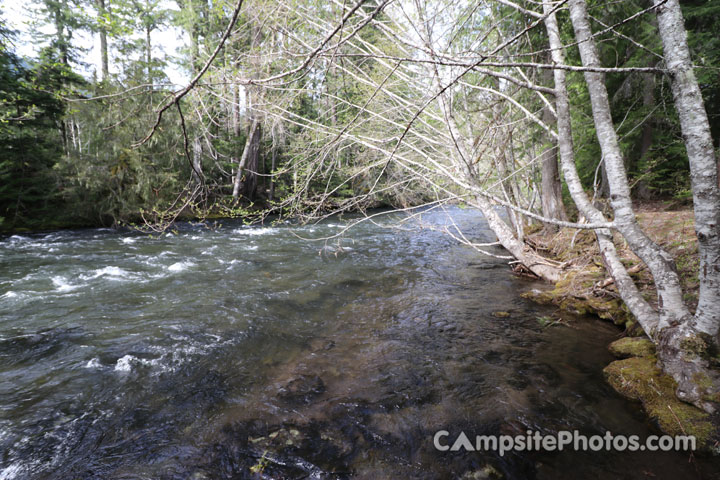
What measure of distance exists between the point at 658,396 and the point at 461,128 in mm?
7928

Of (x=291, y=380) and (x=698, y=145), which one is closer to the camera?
(x=698, y=145)

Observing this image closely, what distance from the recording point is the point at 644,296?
4625mm

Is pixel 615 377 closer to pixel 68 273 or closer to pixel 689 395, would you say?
pixel 689 395

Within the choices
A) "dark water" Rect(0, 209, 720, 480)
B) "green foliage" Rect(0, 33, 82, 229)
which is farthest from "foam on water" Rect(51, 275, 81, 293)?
"green foliage" Rect(0, 33, 82, 229)

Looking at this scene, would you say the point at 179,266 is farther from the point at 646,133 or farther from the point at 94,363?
the point at 646,133

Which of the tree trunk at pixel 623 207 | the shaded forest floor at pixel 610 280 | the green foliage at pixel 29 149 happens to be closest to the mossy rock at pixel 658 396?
the tree trunk at pixel 623 207

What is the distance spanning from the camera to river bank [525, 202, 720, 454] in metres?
2.81

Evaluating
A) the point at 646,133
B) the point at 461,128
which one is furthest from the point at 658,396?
the point at 646,133

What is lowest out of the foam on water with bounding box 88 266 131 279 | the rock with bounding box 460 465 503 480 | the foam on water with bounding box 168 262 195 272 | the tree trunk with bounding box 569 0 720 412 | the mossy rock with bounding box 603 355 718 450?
the rock with bounding box 460 465 503 480

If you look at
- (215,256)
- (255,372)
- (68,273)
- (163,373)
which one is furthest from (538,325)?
(68,273)

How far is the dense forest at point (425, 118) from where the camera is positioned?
2.87m

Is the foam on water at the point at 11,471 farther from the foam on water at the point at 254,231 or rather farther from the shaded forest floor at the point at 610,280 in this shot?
the foam on water at the point at 254,231

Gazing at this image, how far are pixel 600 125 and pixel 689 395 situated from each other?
2.84 meters

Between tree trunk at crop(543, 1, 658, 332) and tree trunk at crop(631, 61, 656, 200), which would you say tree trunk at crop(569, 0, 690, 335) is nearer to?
tree trunk at crop(543, 1, 658, 332)
